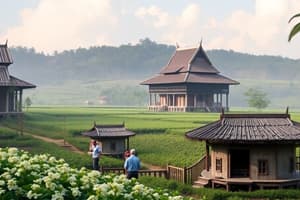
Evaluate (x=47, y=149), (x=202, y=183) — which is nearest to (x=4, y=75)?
(x=47, y=149)

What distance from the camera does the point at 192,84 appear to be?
84875mm

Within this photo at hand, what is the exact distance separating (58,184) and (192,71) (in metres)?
77.5

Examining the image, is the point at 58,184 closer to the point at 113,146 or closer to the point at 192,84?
the point at 113,146

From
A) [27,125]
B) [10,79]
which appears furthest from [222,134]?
[10,79]

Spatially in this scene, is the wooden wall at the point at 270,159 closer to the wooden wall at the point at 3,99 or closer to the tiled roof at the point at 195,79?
the wooden wall at the point at 3,99

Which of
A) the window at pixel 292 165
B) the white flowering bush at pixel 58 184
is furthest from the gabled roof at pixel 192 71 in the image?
the white flowering bush at pixel 58 184

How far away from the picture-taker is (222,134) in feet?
79.1

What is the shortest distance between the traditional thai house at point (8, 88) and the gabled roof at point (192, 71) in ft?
98.3

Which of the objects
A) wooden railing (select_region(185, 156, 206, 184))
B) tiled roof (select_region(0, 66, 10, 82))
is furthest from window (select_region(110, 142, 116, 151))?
tiled roof (select_region(0, 66, 10, 82))

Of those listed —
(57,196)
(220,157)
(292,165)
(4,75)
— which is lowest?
(292,165)

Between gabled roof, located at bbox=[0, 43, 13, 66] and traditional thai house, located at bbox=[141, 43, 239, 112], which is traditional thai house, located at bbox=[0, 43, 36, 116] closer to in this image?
gabled roof, located at bbox=[0, 43, 13, 66]

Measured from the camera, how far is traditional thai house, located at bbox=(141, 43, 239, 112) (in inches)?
3342

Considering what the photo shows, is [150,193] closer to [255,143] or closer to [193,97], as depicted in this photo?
[255,143]

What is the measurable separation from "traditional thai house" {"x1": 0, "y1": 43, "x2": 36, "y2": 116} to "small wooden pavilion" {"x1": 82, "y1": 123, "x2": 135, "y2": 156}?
76.6ft
